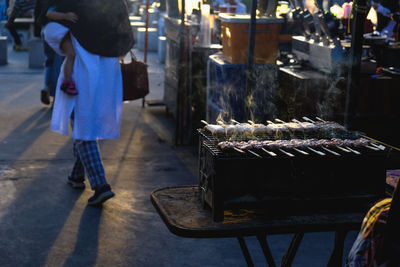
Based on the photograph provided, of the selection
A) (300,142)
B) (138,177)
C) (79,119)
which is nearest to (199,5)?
(138,177)

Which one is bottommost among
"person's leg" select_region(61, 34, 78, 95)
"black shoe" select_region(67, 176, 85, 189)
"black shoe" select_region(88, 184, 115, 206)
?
"black shoe" select_region(67, 176, 85, 189)

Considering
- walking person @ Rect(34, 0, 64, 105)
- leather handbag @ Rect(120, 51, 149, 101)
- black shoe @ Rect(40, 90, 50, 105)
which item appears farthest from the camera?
black shoe @ Rect(40, 90, 50, 105)

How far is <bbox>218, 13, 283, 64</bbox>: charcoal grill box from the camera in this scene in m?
6.21

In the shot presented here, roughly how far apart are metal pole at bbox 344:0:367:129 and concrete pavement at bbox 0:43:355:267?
3.31 feet

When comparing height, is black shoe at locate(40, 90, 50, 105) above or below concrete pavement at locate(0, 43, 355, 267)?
above

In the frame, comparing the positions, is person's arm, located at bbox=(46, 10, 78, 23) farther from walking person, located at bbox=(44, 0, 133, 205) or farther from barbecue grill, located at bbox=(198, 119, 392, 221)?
barbecue grill, located at bbox=(198, 119, 392, 221)

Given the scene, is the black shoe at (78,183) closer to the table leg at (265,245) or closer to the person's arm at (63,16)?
the person's arm at (63,16)

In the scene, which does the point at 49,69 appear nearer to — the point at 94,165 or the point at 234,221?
the point at 94,165

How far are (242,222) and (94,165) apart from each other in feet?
8.45

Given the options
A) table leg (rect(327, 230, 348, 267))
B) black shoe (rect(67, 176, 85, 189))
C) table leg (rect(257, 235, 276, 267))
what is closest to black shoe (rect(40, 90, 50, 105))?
black shoe (rect(67, 176, 85, 189))

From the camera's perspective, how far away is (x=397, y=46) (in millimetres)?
8852

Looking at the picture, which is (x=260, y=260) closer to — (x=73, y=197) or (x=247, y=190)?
(x=247, y=190)

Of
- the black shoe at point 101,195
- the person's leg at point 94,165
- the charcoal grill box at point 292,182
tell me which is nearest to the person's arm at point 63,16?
the person's leg at point 94,165

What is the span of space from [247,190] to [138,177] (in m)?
3.25
